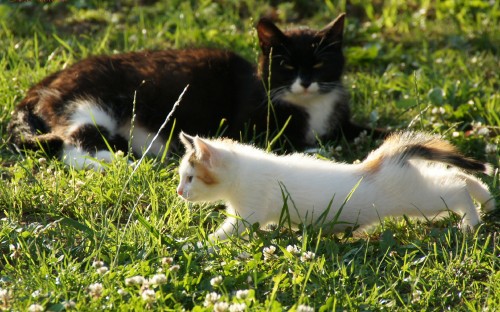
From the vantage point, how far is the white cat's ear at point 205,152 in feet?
10.5

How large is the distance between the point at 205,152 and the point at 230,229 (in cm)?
36

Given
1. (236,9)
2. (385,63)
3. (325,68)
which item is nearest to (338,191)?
(325,68)

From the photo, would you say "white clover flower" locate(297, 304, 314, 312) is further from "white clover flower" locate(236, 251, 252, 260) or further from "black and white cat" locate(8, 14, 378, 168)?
"black and white cat" locate(8, 14, 378, 168)

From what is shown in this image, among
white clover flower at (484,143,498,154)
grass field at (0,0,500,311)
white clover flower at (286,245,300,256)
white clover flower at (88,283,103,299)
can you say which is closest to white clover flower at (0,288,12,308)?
grass field at (0,0,500,311)

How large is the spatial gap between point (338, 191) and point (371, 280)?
459mm

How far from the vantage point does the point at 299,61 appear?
457 centimetres

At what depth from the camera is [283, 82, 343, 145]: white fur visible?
4625 mm

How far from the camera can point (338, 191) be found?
3.32 m

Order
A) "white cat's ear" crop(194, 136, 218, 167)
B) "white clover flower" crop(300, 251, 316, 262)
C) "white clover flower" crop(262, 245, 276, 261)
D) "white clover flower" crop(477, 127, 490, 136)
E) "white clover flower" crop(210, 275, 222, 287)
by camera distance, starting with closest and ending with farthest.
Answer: "white clover flower" crop(210, 275, 222, 287)
"white clover flower" crop(300, 251, 316, 262)
"white clover flower" crop(262, 245, 276, 261)
"white cat's ear" crop(194, 136, 218, 167)
"white clover flower" crop(477, 127, 490, 136)

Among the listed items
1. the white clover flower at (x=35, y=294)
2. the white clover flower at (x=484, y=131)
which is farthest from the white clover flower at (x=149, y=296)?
the white clover flower at (x=484, y=131)

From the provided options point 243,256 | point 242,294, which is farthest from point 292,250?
point 242,294

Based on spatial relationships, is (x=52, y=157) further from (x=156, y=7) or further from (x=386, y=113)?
(x=156, y=7)

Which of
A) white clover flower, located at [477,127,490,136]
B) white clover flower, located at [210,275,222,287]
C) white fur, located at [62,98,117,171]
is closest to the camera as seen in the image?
white clover flower, located at [210,275,222,287]

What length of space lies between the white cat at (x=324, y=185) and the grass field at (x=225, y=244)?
0.32ft
